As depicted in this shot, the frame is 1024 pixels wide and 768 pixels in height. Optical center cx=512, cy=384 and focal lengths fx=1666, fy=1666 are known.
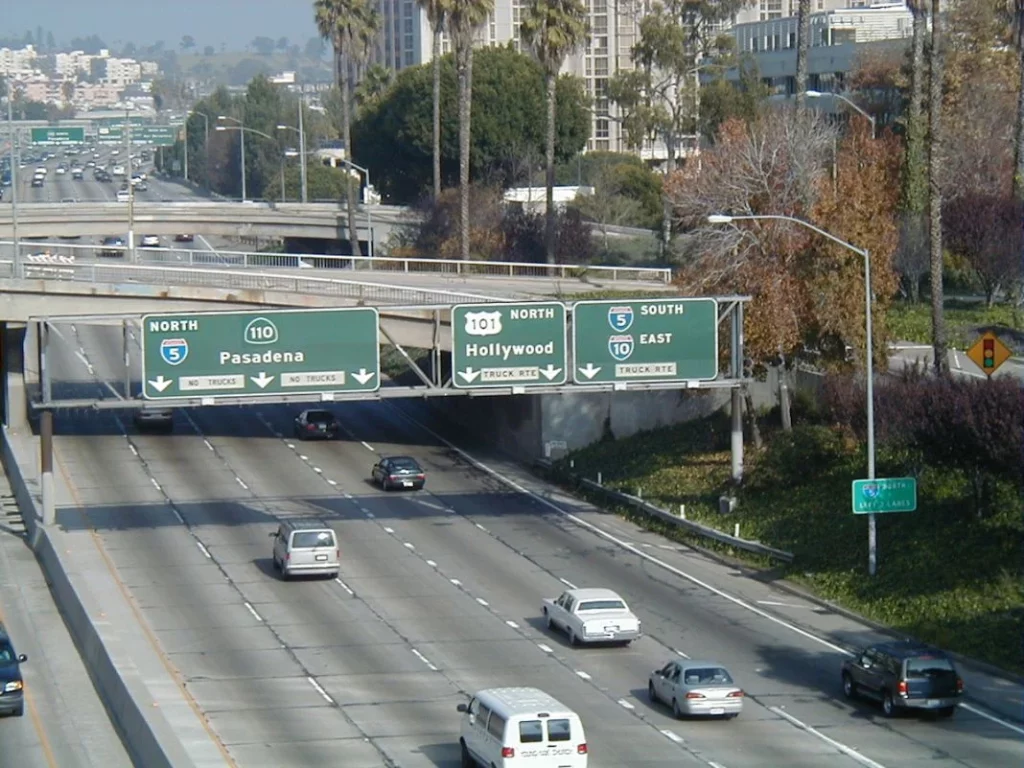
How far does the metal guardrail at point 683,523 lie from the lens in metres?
47.7

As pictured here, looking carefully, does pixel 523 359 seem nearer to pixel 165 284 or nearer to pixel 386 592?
pixel 386 592

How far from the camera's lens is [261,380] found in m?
45.4

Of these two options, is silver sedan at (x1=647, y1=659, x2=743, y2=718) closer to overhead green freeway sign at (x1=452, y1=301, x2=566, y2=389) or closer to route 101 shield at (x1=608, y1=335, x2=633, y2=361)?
overhead green freeway sign at (x1=452, y1=301, x2=566, y2=389)

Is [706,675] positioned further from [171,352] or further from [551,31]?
[551,31]

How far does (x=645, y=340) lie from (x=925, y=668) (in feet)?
54.4

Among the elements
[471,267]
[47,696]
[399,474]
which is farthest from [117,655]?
[471,267]

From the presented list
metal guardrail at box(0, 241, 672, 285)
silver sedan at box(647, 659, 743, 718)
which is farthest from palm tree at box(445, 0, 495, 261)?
silver sedan at box(647, 659, 743, 718)

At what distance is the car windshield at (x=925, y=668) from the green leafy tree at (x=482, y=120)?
85927mm

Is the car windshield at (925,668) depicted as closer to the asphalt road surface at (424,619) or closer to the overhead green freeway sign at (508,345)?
the asphalt road surface at (424,619)

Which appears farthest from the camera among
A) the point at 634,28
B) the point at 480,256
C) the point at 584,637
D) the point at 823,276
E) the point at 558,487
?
the point at 634,28

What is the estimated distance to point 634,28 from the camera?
581ft

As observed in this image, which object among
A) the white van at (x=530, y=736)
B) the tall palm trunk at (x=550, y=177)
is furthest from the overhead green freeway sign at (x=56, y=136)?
the white van at (x=530, y=736)

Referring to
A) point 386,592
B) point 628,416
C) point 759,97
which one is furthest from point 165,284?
point 759,97

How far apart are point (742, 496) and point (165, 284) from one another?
80.4ft
